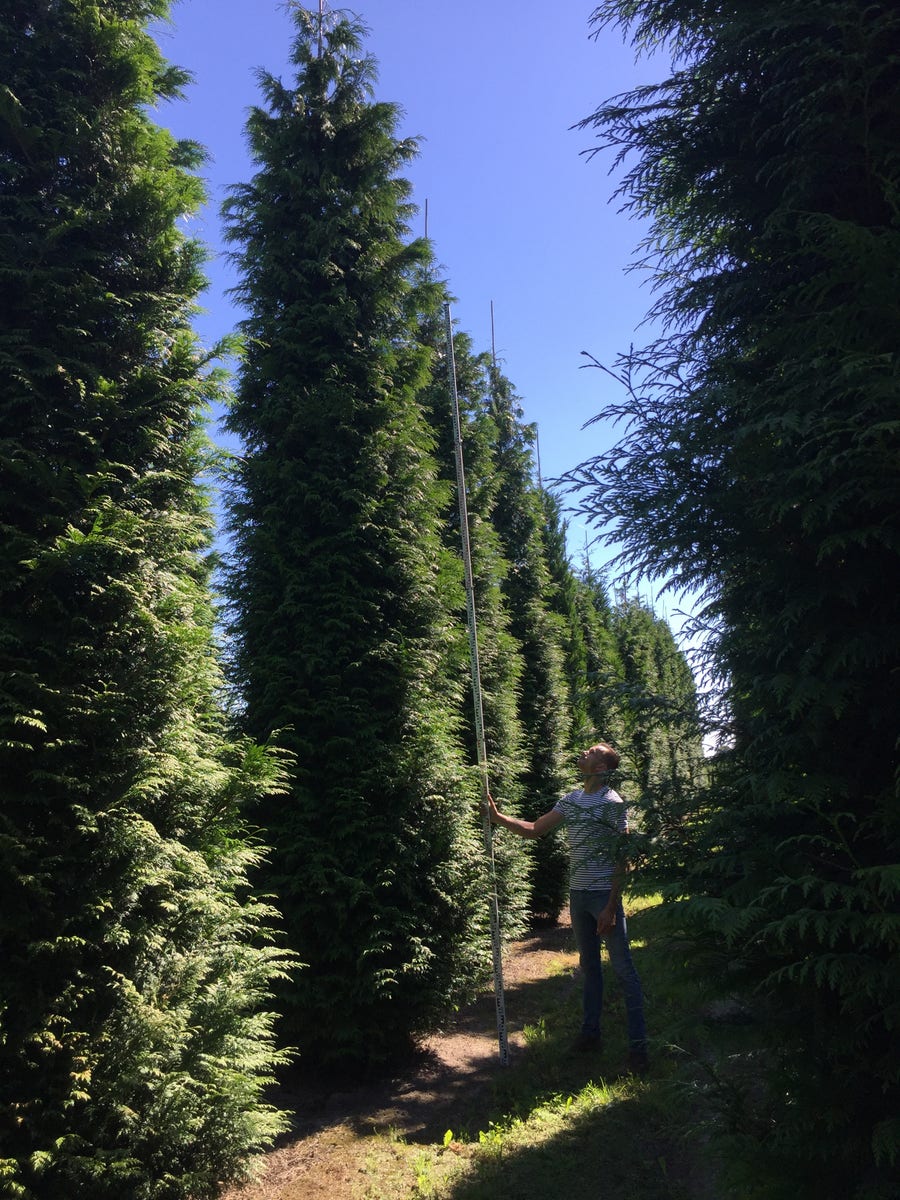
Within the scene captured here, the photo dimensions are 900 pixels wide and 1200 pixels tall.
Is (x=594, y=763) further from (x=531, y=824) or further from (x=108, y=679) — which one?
(x=108, y=679)

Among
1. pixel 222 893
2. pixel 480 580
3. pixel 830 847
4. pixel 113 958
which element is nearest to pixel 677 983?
pixel 830 847

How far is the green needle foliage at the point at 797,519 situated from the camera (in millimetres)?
2361

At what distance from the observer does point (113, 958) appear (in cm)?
322

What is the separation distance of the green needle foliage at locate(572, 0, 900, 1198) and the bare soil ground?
2371 millimetres

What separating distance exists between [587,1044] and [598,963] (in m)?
0.52

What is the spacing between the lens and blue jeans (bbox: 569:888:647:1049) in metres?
4.73

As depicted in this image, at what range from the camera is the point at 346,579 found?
5.45 meters

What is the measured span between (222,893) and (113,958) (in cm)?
54

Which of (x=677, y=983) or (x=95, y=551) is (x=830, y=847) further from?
(x=95, y=551)

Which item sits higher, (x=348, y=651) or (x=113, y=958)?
(x=348, y=651)

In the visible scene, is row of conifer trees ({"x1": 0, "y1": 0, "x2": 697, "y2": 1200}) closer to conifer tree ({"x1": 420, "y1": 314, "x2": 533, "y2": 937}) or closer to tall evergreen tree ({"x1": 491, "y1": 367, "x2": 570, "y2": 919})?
conifer tree ({"x1": 420, "y1": 314, "x2": 533, "y2": 937})

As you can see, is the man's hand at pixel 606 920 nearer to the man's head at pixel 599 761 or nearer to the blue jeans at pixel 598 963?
the blue jeans at pixel 598 963

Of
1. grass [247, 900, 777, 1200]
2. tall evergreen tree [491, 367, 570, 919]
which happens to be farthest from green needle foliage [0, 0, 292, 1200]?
tall evergreen tree [491, 367, 570, 919]

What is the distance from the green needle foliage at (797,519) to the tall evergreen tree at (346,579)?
271 centimetres
